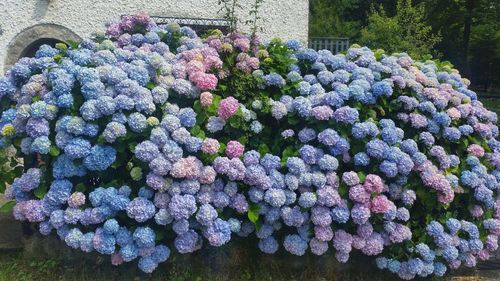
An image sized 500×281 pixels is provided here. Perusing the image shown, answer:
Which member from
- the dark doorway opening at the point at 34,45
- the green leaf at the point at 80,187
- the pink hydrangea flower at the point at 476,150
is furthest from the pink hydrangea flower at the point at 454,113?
the dark doorway opening at the point at 34,45

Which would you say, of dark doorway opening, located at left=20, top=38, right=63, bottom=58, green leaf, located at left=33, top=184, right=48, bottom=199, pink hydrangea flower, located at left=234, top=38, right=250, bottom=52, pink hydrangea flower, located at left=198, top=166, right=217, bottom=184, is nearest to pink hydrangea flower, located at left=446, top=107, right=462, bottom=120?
pink hydrangea flower, located at left=234, top=38, right=250, bottom=52

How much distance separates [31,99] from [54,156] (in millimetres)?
490

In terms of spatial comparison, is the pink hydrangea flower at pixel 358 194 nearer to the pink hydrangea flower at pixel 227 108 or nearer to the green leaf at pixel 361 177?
the green leaf at pixel 361 177

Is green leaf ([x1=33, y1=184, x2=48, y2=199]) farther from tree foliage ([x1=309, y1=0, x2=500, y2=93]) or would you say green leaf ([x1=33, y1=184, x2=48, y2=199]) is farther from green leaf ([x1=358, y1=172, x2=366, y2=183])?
tree foliage ([x1=309, y1=0, x2=500, y2=93])

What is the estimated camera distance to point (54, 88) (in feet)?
11.0

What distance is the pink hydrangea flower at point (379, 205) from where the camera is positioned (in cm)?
343

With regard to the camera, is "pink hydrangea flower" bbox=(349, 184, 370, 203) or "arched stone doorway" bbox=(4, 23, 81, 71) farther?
"arched stone doorway" bbox=(4, 23, 81, 71)

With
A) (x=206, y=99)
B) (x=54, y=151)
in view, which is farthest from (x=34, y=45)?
(x=206, y=99)

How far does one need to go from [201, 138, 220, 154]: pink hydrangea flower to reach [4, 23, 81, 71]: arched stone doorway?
18.7ft

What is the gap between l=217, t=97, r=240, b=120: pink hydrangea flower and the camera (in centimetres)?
346

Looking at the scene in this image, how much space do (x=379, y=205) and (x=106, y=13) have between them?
6473 mm

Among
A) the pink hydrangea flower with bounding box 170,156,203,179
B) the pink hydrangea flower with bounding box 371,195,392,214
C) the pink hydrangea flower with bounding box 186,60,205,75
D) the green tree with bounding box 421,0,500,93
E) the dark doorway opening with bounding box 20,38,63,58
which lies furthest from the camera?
the green tree with bounding box 421,0,500,93

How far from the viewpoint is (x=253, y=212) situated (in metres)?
3.41

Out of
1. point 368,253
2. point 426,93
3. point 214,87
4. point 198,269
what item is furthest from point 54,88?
point 426,93
